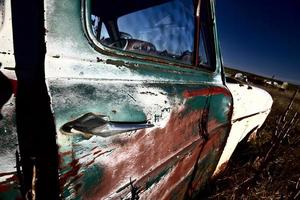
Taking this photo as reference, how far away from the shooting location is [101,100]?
41.0 inches

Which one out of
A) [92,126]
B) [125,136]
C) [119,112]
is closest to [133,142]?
[125,136]

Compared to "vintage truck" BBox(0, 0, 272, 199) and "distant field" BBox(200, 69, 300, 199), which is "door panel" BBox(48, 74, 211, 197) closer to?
"vintage truck" BBox(0, 0, 272, 199)

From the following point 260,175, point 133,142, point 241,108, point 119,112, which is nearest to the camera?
point 119,112

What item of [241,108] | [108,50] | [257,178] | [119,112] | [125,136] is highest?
[108,50]

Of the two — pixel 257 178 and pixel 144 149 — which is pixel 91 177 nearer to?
pixel 144 149

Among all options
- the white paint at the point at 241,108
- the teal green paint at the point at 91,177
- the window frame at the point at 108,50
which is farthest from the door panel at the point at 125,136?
the white paint at the point at 241,108

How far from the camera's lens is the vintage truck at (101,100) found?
87cm

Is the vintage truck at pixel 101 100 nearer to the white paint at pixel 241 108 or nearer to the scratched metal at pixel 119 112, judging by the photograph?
the scratched metal at pixel 119 112

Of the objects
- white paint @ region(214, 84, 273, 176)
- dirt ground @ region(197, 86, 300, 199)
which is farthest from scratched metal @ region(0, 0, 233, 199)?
dirt ground @ region(197, 86, 300, 199)

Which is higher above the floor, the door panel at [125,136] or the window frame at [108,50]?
the window frame at [108,50]

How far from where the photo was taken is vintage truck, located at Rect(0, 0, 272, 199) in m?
0.87

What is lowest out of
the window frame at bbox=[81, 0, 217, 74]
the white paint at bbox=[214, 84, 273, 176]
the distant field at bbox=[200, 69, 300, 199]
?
the distant field at bbox=[200, 69, 300, 199]

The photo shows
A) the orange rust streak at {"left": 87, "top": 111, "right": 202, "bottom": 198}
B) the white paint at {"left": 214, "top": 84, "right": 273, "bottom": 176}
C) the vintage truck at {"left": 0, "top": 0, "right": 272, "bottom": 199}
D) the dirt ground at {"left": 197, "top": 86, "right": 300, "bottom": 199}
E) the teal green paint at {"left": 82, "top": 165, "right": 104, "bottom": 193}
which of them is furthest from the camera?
the dirt ground at {"left": 197, "top": 86, "right": 300, "bottom": 199}

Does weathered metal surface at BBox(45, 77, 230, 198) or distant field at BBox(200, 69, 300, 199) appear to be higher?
weathered metal surface at BBox(45, 77, 230, 198)
